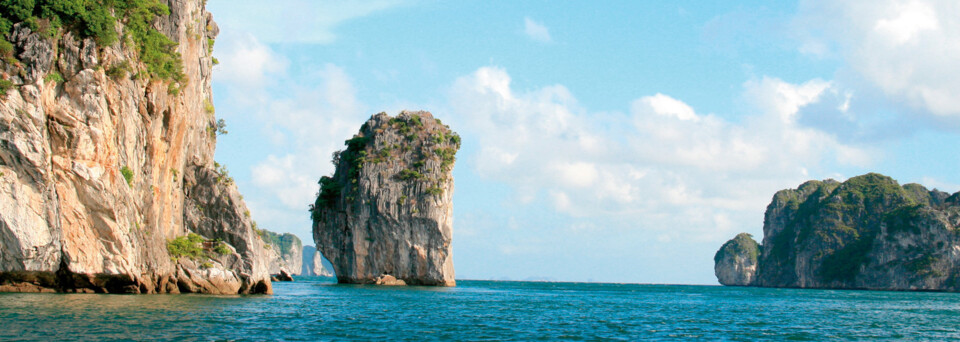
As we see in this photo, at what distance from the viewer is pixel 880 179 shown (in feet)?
454

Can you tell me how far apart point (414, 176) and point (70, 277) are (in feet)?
137

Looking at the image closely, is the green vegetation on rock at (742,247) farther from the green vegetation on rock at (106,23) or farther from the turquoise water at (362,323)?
the green vegetation on rock at (106,23)

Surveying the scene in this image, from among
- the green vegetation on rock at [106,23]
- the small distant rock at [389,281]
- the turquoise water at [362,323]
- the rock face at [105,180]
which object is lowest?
the turquoise water at [362,323]

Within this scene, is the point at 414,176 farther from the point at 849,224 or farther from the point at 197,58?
the point at 849,224

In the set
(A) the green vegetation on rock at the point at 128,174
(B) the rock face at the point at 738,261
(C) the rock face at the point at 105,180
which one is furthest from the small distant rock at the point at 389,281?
(B) the rock face at the point at 738,261

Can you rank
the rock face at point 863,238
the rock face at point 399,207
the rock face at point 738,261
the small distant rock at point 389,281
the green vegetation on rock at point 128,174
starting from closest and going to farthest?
the green vegetation on rock at point 128,174 < the small distant rock at point 389,281 < the rock face at point 399,207 < the rock face at point 863,238 < the rock face at point 738,261

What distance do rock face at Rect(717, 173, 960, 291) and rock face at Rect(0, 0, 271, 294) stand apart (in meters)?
113

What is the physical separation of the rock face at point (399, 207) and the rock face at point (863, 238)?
8666cm

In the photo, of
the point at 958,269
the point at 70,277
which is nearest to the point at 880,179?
the point at 958,269

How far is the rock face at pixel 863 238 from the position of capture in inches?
4464

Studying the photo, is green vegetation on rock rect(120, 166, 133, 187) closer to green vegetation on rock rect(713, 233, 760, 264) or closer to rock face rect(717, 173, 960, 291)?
rock face rect(717, 173, 960, 291)

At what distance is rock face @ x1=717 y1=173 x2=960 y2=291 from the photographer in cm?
11338

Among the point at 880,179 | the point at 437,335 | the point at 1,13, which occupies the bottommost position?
the point at 437,335

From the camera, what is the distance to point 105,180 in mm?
29828
